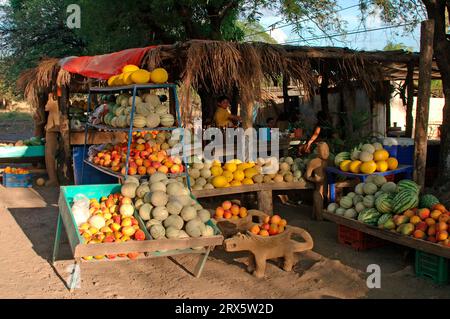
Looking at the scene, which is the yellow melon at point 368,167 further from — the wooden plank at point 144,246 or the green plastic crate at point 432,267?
the wooden plank at point 144,246

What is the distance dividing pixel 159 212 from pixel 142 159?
6.08 ft

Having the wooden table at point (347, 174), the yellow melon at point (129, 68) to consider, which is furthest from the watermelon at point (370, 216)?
the yellow melon at point (129, 68)

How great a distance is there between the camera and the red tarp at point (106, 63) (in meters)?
7.15

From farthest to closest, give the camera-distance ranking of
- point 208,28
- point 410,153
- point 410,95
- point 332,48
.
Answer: point 208,28 → point 410,95 → point 332,48 → point 410,153

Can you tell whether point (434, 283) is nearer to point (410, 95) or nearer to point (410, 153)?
point (410, 153)

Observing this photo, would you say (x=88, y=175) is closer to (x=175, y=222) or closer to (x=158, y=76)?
(x=158, y=76)

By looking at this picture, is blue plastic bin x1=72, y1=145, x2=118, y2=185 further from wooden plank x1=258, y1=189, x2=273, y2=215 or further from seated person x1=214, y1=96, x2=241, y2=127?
wooden plank x1=258, y1=189, x2=273, y2=215

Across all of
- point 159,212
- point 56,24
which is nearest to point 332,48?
point 159,212

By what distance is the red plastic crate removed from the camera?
579 cm

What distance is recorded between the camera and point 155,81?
6.23 meters

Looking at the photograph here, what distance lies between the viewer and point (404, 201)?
5.33 metres

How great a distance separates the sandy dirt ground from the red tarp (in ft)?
9.01

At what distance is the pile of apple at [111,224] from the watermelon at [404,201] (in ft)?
9.43

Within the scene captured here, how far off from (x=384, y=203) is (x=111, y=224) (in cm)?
310
